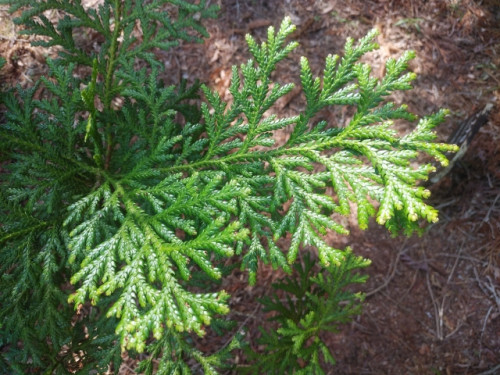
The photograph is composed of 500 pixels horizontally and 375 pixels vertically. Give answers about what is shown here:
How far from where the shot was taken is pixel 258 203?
2215 mm

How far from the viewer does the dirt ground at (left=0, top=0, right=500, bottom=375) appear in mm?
4180

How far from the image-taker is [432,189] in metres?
4.36

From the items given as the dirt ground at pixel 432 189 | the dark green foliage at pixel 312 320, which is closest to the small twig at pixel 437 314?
the dirt ground at pixel 432 189

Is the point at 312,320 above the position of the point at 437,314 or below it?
above

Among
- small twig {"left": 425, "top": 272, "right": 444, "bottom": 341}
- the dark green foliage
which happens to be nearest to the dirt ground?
small twig {"left": 425, "top": 272, "right": 444, "bottom": 341}

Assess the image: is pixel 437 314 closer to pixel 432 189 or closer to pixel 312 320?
pixel 432 189

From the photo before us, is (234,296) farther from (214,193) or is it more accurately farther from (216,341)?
(214,193)

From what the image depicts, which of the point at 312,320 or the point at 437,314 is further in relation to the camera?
the point at 437,314

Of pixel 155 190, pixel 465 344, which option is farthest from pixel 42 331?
pixel 465 344

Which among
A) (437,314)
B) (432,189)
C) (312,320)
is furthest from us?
(432,189)

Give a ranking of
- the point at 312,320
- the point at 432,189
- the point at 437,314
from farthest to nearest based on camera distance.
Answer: the point at 432,189 < the point at 437,314 < the point at 312,320

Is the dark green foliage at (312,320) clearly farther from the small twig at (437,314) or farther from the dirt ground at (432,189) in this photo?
the small twig at (437,314)

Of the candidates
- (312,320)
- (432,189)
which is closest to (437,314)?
(432,189)

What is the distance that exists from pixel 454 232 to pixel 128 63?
4.00m
